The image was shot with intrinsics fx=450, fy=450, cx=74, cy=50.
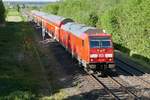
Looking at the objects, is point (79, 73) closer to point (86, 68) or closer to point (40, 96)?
point (86, 68)

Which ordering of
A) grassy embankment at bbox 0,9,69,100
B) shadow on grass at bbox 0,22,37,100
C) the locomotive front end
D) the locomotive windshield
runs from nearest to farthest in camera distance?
shadow on grass at bbox 0,22,37,100 < grassy embankment at bbox 0,9,69,100 < the locomotive front end < the locomotive windshield

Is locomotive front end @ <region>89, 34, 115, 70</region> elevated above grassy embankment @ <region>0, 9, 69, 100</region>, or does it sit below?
above

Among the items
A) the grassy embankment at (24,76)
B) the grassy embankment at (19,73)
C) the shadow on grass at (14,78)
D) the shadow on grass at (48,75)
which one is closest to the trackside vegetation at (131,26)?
the shadow on grass at (48,75)

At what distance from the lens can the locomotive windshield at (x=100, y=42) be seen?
2758 centimetres

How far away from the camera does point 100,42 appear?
2764 cm

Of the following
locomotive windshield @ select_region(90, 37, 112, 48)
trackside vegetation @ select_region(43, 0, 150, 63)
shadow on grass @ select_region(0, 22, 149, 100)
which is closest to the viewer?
shadow on grass @ select_region(0, 22, 149, 100)

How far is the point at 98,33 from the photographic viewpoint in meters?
28.8

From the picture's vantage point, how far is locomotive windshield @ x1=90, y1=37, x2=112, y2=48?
2758cm

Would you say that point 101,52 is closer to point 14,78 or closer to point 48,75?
point 48,75

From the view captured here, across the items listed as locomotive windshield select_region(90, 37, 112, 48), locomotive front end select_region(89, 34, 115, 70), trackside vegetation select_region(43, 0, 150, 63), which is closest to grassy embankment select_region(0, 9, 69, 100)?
locomotive front end select_region(89, 34, 115, 70)

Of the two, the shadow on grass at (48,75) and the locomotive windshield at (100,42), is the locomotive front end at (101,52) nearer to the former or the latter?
the locomotive windshield at (100,42)

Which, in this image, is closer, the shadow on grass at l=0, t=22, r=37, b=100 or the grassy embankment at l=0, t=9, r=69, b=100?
the shadow on grass at l=0, t=22, r=37, b=100

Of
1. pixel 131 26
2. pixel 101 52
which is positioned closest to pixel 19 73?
pixel 101 52

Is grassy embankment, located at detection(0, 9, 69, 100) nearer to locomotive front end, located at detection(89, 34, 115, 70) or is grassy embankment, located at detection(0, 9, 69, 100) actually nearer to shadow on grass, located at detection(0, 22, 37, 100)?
shadow on grass, located at detection(0, 22, 37, 100)
